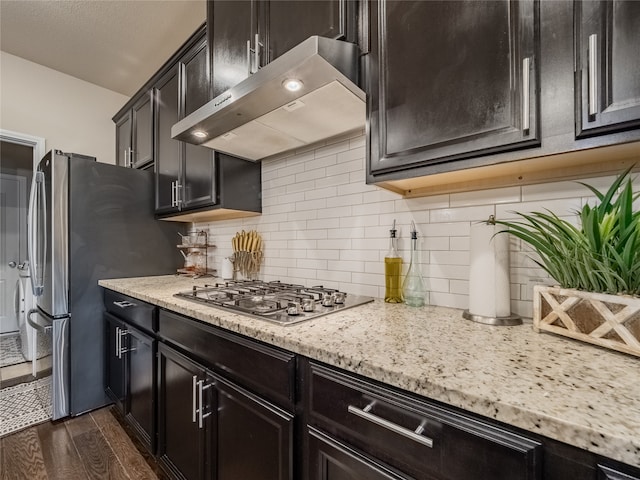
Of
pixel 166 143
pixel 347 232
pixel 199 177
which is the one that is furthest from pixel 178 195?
pixel 347 232

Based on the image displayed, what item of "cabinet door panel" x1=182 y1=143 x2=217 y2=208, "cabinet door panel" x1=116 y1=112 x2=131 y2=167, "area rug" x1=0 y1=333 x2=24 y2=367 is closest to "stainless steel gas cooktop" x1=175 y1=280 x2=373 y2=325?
"cabinet door panel" x1=182 y1=143 x2=217 y2=208

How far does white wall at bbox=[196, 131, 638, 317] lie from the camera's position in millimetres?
1082

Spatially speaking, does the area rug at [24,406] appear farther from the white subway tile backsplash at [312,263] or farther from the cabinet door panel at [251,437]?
the white subway tile backsplash at [312,263]

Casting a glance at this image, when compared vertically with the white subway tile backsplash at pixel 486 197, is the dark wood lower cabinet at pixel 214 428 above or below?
below

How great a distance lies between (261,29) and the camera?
1.40 meters

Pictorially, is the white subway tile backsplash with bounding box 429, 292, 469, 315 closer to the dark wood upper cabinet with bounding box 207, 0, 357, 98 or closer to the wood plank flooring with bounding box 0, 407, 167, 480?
the dark wood upper cabinet with bounding box 207, 0, 357, 98

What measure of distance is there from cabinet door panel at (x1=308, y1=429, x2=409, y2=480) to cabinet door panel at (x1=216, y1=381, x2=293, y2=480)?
0.09m

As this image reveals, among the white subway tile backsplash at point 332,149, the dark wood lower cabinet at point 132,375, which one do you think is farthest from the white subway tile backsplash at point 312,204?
the dark wood lower cabinet at point 132,375

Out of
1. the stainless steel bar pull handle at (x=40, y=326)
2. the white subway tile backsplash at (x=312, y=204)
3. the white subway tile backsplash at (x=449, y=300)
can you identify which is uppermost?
the white subway tile backsplash at (x=312, y=204)

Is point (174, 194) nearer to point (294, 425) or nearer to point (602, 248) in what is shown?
point (294, 425)

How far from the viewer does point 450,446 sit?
569 mm

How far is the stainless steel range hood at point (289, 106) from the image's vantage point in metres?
1.04

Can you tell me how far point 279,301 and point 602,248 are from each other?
3.49 feet

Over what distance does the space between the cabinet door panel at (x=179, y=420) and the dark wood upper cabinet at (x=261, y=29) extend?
4.59 ft
